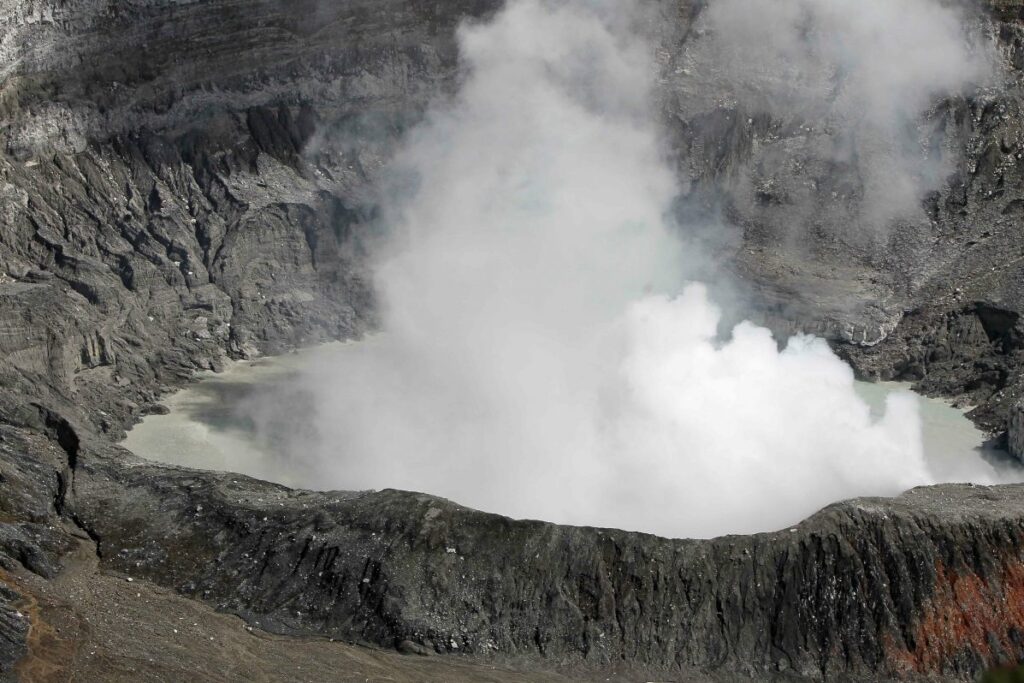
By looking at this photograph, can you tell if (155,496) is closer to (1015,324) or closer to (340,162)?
(340,162)

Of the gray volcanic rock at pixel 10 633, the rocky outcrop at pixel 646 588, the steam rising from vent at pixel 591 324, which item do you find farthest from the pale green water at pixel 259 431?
the gray volcanic rock at pixel 10 633

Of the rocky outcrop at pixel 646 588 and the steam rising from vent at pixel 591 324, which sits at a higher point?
the steam rising from vent at pixel 591 324

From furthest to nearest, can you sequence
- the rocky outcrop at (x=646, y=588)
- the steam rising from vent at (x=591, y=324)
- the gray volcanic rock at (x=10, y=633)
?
the steam rising from vent at (x=591, y=324)
the rocky outcrop at (x=646, y=588)
the gray volcanic rock at (x=10, y=633)

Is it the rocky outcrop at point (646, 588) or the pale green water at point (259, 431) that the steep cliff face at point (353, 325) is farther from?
the pale green water at point (259, 431)

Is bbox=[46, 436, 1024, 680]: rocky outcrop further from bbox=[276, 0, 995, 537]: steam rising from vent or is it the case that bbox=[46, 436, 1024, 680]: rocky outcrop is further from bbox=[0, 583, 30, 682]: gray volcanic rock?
bbox=[276, 0, 995, 537]: steam rising from vent

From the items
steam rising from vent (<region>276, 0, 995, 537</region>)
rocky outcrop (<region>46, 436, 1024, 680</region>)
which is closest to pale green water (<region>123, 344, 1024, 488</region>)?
steam rising from vent (<region>276, 0, 995, 537</region>)

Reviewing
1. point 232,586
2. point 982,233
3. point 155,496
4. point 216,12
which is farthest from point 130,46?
point 982,233

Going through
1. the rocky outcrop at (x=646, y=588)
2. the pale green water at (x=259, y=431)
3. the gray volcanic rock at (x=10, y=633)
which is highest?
the pale green water at (x=259, y=431)
